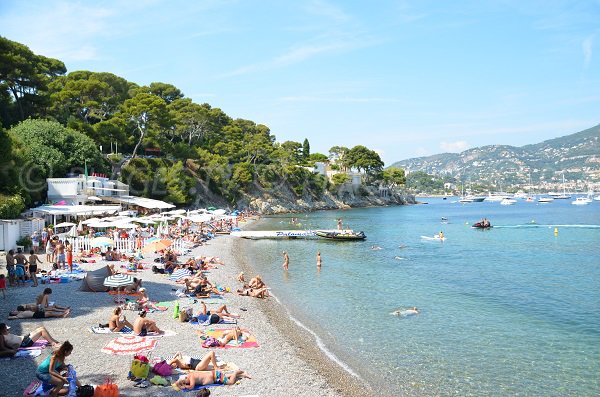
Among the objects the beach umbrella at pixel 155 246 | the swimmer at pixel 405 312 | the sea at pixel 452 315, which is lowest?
the sea at pixel 452 315

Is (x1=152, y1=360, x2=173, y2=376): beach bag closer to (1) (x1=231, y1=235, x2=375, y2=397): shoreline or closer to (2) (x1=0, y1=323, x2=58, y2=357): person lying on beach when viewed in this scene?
(2) (x1=0, y1=323, x2=58, y2=357): person lying on beach

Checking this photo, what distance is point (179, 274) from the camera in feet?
69.6

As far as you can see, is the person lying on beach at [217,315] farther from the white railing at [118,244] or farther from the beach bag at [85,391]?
the white railing at [118,244]

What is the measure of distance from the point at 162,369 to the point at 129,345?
80.6 inches

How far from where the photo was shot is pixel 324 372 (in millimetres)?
11391

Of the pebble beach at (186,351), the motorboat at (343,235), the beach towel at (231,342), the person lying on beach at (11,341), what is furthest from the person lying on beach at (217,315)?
the motorboat at (343,235)

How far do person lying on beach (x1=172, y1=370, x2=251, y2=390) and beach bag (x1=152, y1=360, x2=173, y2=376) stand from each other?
1.36 ft

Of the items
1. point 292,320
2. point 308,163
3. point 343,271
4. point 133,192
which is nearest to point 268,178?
point 308,163

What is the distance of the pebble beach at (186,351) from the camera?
933cm

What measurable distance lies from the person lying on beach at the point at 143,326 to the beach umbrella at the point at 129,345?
264 mm

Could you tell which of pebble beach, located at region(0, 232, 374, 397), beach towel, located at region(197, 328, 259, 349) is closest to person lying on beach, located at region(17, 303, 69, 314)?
pebble beach, located at region(0, 232, 374, 397)

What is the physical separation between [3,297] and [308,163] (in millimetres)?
101403

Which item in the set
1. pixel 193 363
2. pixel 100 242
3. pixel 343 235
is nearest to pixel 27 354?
pixel 193 363

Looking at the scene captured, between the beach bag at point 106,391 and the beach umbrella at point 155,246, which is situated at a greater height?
the beach umbrella at point 155,246
